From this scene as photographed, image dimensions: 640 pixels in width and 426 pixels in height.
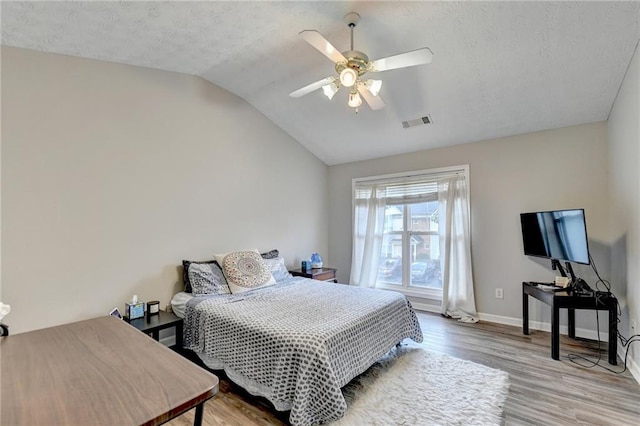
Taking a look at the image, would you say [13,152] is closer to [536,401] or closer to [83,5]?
[83,5]

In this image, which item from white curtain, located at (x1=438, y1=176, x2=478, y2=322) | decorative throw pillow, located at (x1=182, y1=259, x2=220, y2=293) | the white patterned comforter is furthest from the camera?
white curtain, located at (x1=438, y1=176, x2=478, y2=322)

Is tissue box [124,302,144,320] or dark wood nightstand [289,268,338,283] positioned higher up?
dark wood nightstand [289,268,338,283]

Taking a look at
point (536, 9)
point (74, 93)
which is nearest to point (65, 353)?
point (74, 93)

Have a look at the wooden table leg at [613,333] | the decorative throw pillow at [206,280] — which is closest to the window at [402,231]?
the wooden table leg at [613,333]

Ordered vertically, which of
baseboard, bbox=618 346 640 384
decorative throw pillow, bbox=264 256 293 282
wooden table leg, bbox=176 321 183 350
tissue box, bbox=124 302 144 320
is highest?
decorative throw pillow, bbox=264 256 293 282

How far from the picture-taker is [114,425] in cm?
74

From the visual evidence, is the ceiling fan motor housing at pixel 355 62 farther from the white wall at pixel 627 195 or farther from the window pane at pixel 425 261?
the window pane at pixel 425 261

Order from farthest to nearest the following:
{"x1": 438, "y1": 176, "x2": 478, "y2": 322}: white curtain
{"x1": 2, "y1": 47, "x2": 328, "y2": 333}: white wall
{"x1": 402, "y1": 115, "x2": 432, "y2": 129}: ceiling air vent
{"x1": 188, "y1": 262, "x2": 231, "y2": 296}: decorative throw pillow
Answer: {"x1": 438, "y1": 176, "x2": 478, "y2": 322}: white curtain < {"x1": 402, "y1": 115, "x2": 432, "y2": 129}: ceiling air vent < {"x1": 188, "y1": 262, "x2": 231, "y2": 296}: decorative throw pillow < {"x1": 2, "y1": 47, "x2": 328, "y2": 333}: white wall

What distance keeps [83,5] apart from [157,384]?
2514 millimetres

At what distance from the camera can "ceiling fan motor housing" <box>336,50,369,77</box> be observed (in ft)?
7.10

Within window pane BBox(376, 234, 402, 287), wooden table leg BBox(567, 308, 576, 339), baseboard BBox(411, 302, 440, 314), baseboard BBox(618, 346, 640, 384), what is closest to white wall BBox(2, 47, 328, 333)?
window pane BBox(376, 234, 402, 287)

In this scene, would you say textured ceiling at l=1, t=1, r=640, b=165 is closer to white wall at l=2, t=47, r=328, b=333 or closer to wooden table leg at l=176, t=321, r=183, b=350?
white wall at l=2, t=47, r=328, b=333

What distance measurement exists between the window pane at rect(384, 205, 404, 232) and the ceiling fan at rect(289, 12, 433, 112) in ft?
7.75

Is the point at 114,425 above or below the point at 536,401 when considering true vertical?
above
